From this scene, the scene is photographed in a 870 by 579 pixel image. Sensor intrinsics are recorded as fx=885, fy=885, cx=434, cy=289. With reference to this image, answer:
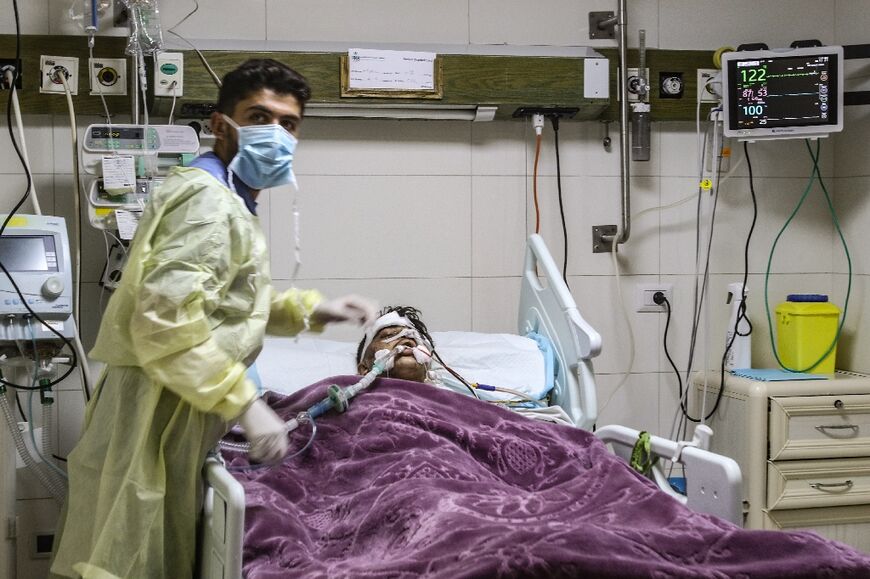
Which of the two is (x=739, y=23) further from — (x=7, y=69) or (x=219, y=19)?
(x=7, y=69)

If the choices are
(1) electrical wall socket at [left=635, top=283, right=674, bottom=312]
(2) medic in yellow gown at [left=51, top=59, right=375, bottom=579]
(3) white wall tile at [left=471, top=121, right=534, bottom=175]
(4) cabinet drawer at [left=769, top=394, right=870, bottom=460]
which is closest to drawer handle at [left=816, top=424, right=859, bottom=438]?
(4) cabinet drawer at [left=769, top=394, right=870, bottom=460]

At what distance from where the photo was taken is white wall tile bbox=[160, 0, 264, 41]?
115 inches

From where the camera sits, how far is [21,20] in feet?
9.30

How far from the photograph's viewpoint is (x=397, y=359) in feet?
7.82

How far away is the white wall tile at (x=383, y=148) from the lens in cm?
304

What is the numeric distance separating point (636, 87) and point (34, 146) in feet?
6.66

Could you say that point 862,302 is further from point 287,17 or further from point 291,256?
point 287,17

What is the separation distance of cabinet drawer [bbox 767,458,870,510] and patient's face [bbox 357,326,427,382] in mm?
1294

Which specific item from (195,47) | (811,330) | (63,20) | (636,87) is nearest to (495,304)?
(636,87)

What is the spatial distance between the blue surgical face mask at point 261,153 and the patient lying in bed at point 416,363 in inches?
31.7

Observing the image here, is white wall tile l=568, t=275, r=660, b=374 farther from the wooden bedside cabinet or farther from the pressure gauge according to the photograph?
the pressure gauge

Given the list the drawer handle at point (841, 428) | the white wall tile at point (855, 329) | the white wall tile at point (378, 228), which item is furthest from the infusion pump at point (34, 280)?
the white wall tile at point (855, 329)

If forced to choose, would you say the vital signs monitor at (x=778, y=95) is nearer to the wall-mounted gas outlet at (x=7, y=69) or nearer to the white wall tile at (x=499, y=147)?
the white wall tile at (x=499, y=147)

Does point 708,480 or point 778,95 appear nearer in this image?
point 708,480
